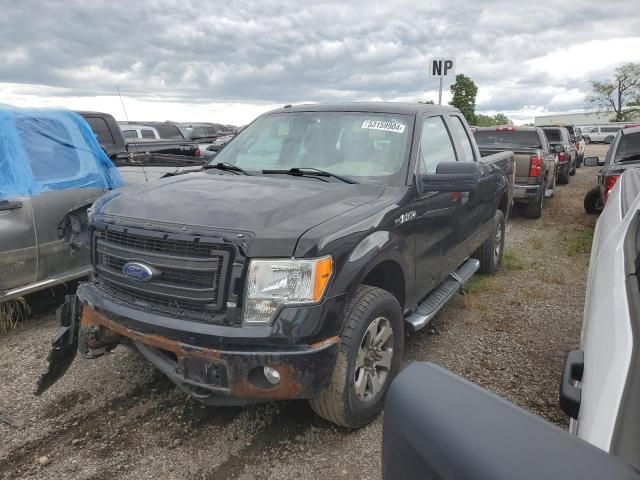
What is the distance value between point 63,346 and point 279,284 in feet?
5.19

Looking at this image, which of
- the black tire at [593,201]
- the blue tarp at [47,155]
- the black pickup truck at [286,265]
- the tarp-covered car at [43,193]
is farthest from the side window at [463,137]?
the black tire at [593,201]

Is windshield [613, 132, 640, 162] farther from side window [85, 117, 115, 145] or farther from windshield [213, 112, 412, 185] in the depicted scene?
side window [85, 117, 115, 145]

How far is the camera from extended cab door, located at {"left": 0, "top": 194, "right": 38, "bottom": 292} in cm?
398

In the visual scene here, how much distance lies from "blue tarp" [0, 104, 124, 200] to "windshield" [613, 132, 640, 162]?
7.18m

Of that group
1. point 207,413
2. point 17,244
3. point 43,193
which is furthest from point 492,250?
point 17,244

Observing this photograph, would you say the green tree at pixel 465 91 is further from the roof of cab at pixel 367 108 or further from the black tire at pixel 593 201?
the roof of cab at pixel 367 108

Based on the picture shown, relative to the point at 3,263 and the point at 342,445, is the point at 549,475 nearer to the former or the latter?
the point at 342,445

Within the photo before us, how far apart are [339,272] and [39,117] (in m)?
3.76

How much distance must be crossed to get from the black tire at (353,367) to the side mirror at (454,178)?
2.89 feet

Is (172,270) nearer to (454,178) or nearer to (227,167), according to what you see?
(227,167)

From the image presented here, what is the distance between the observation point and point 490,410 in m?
0.93

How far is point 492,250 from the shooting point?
229 inches

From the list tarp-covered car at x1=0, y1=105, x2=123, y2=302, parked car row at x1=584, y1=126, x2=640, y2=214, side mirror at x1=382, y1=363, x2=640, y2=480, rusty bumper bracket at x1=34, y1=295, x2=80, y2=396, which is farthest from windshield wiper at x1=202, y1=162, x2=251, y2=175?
parked car row at x1=584, y1=126, x2=640, y2=214

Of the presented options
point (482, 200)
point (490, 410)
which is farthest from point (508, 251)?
point (490, 410)
